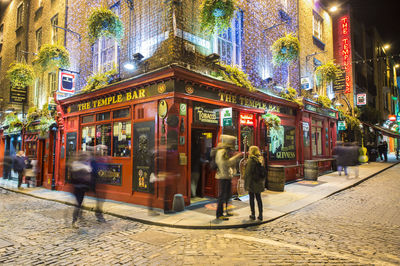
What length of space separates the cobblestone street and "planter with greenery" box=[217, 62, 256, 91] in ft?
17.5

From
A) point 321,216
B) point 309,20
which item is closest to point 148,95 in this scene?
point 321,216

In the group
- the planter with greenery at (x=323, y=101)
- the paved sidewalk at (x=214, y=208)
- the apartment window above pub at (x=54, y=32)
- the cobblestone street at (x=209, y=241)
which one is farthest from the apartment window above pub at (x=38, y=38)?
the planter with greenery at (x=323, y=101)

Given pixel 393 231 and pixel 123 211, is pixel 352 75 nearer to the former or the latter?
pixel 393 231

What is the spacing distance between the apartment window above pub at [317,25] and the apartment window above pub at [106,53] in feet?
44.9

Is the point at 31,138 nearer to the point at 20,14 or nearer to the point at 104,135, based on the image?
the point at 104,135

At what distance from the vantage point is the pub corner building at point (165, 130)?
7.61 meters

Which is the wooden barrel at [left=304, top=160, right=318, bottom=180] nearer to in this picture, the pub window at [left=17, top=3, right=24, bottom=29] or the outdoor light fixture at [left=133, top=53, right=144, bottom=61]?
the outdoor light fixture at [left=133, top=53, right=144, bottom=61]

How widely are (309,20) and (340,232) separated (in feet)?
49.2

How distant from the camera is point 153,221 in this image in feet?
20.3

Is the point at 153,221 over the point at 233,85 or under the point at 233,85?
under

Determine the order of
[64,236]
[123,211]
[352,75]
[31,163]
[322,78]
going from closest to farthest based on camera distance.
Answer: [64,236], [123,211], [31,163], [322,78], [352,75]

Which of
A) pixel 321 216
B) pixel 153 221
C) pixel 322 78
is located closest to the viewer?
pixel 153 221

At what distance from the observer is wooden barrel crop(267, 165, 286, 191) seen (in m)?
10.0

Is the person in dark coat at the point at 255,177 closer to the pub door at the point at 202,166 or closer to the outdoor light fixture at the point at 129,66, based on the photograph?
the pub door at the point at 202,166
